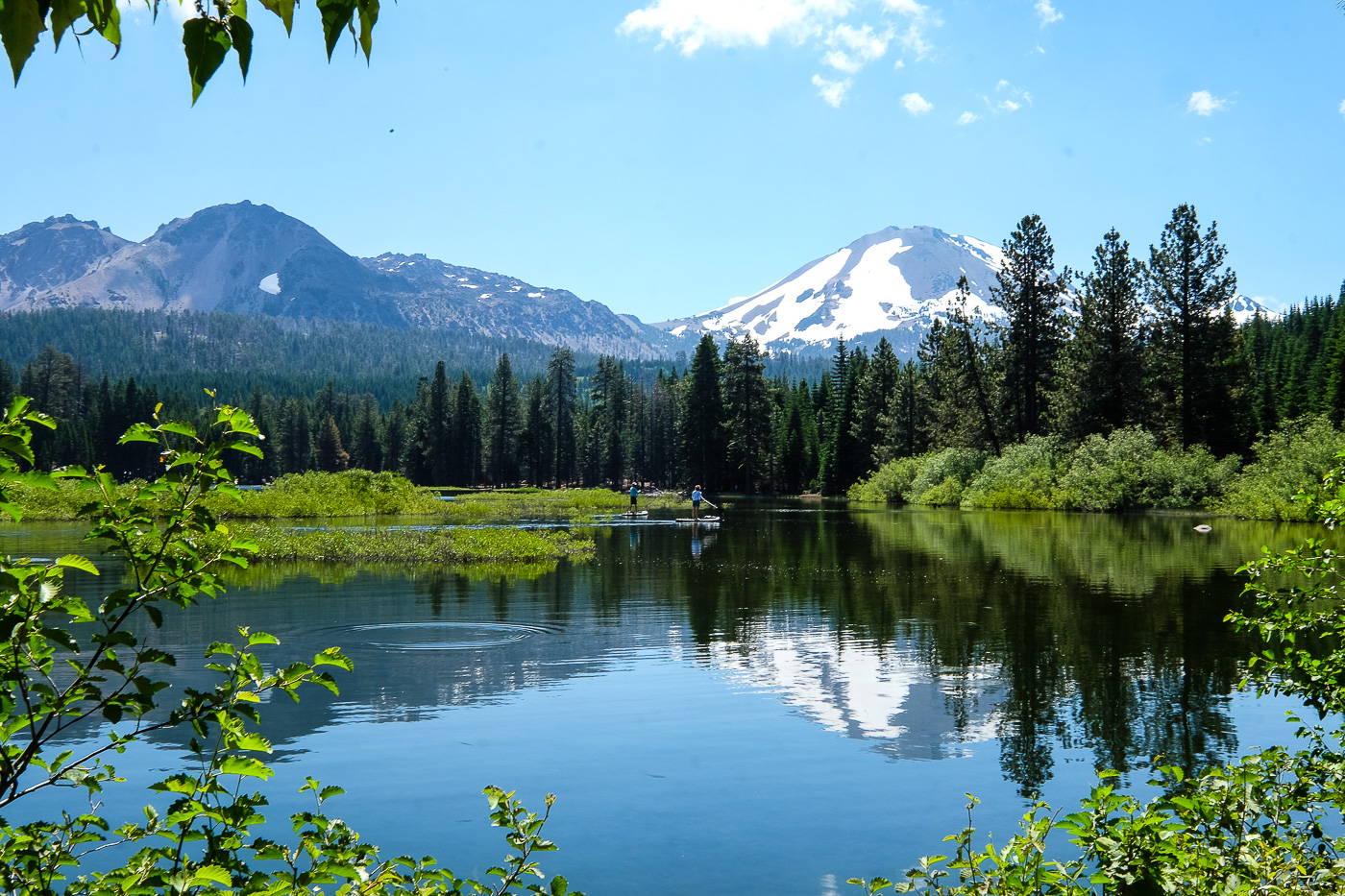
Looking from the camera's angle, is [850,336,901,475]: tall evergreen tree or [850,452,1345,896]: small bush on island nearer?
[850,452,1345,896]: small bush on island

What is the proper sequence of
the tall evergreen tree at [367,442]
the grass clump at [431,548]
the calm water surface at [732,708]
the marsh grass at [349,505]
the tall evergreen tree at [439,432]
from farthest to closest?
the tall evergreen tree at [367,442] → the tall evergreen tree at [439,432] → the marsh grass at [349,505] → the grass clump at [431,548] → the calm water surface at [732,708]

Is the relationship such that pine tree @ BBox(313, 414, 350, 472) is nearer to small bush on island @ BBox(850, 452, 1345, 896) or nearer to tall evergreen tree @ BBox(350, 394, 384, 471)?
tall evergreen tree @ BBox(350, 394, 384, 471)

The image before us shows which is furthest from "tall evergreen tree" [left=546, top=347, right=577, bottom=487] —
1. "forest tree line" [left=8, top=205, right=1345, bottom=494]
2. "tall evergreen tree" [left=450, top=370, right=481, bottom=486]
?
"tall evergreen tree" [left=450, top=370, right=481, bottom=486]

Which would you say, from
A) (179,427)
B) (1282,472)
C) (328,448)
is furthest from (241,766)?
(328,448)

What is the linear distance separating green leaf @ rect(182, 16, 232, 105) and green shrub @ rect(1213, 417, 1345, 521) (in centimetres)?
5043

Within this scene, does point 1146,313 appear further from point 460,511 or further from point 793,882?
point 793,882

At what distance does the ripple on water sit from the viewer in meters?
16.2

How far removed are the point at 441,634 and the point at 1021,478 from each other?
5390 centimetres

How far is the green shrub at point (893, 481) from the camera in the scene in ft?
266

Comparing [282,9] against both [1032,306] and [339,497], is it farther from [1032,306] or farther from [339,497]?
[1032,306]

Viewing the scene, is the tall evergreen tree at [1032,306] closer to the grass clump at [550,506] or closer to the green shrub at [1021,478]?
the green shrub at [1021,478]

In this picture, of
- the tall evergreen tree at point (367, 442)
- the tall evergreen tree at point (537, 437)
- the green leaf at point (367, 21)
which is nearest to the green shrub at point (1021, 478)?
the green leaf at point (367, 21)

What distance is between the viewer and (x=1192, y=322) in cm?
6288

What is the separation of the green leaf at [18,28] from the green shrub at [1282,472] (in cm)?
5073
